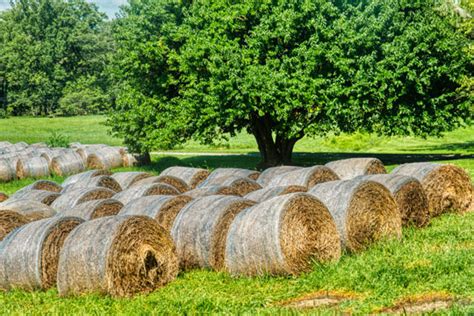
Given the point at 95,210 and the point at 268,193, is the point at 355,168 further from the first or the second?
the point at 95,210

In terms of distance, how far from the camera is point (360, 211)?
487 inches

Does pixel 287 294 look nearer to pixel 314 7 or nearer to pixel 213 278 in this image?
pixel 213 278

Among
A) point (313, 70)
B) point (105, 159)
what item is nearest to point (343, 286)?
point (313, 70)

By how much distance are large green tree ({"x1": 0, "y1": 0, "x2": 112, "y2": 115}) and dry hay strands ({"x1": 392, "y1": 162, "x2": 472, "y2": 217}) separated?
286 ft

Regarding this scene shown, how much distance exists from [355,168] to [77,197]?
294 inches

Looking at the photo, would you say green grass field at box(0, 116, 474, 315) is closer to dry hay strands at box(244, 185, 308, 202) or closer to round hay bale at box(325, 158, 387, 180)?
dry hay strands at box(244, 185, 308, 202)

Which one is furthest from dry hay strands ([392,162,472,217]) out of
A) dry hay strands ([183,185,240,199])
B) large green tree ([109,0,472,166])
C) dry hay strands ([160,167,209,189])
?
large green tree ([109,0,472,166])

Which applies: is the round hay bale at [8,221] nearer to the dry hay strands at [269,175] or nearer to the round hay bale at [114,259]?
the round hay bale at [114,259]

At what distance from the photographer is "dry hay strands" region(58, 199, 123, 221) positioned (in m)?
13.7

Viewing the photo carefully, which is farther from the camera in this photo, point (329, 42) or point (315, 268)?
point (329, 42)

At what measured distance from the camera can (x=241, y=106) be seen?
27312 millimetres

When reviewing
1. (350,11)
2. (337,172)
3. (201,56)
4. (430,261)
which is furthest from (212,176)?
(350,11)

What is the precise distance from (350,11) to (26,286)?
22310 millimetres

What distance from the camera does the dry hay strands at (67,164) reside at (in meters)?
32.7
